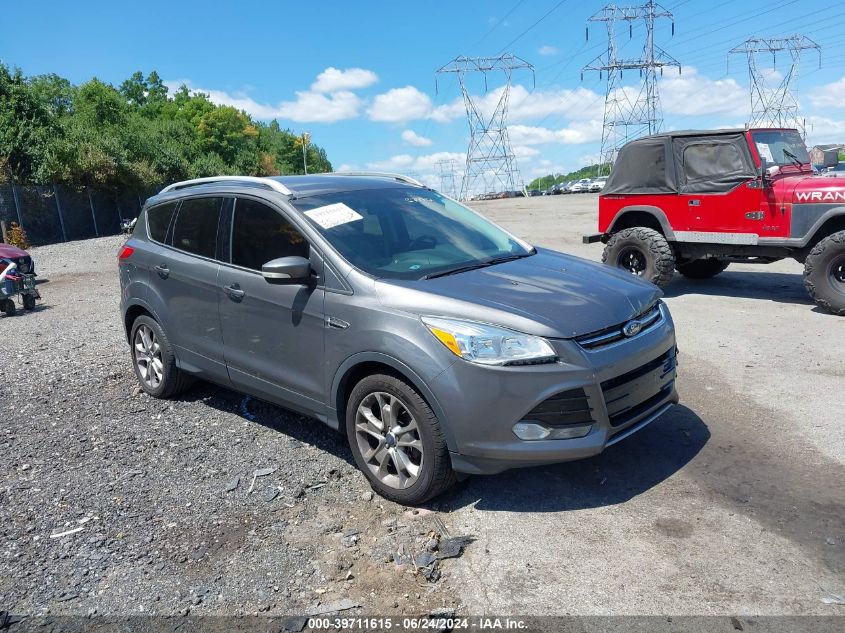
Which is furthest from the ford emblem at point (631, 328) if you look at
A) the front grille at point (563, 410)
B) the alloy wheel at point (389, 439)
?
the alloy wheel at point (389, 439)

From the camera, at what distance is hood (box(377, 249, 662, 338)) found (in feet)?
11.9

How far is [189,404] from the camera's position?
5887 mm

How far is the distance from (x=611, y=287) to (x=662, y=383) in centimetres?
66

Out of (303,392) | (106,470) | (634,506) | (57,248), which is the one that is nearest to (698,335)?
(634,506)

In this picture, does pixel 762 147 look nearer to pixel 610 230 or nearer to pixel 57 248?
pixel 610 230

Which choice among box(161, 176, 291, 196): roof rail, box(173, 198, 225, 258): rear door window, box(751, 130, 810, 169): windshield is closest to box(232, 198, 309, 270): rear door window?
box(161, 176, 291, 196): roof rail

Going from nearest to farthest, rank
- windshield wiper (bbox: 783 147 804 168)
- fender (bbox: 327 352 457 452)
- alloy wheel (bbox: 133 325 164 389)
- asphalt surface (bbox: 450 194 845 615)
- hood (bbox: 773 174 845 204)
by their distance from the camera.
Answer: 1. asphalt surface (bbox: 450 194 845 615)
2. fender (bbox: 327 352 457 452)
3. alloy wheel (bbox: 133 325 164 389)
4. hood (bbox: 773 174 845 204)
5. windshield wiper (bbox: 783 147 804 168)

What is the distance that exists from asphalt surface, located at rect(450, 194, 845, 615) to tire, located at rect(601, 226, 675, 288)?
3.67 meters

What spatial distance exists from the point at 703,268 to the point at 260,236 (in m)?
8.65

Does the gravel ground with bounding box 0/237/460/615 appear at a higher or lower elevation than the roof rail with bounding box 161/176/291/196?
lower

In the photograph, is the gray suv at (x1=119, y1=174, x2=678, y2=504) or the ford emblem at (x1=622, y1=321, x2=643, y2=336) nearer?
the gray suv at (x1=119, y1=174, x2=678, y2=504)

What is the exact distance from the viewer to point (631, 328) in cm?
388

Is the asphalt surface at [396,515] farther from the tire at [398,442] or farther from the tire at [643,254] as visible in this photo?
the tire at [643,254]

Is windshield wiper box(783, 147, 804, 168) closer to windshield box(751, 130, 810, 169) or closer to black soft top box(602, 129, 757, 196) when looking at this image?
windshield box(751, 130, 810, 169)
